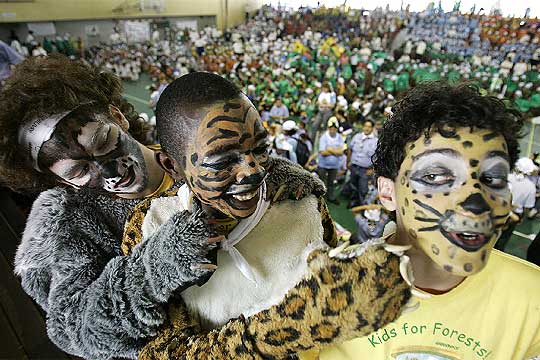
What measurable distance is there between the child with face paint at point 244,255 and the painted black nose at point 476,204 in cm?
25

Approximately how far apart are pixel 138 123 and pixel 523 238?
5456 mm

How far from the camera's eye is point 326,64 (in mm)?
12820

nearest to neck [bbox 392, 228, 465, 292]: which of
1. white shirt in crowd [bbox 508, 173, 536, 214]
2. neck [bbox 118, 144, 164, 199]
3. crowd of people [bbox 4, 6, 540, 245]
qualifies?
neck [bbox 118, 144, 164, 199]

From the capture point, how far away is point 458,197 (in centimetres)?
88

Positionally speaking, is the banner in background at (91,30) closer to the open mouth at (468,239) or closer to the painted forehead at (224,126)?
the painted forehead at (224,126)

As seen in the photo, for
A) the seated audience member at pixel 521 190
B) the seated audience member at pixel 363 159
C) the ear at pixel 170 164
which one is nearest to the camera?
the ear at pixel 170 164

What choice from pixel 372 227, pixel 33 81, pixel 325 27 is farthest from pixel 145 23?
pixel 33 81

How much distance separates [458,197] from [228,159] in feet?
1.92

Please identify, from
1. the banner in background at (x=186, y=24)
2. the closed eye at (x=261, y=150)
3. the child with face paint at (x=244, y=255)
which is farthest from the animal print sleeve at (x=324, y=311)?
the banner in background at (x=186, y=24)

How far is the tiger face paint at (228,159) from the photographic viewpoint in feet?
3.36

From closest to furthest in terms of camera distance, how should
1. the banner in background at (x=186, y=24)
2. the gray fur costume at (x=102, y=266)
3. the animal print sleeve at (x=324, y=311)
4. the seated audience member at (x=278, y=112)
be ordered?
the animal print sleeve at (x=324, y=311), the gray fur costume at (x=102, y=266), the seated audience member at (x=278, y=112), the banner in background at (x=186, y=24)

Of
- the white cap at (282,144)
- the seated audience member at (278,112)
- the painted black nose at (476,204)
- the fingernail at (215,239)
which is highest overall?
the painted black nose at (476,204)

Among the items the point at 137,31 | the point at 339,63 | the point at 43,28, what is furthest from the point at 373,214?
the point at 137,31

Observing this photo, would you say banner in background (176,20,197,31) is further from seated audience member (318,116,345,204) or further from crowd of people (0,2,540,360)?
crowd of people (0,2,540,360)
